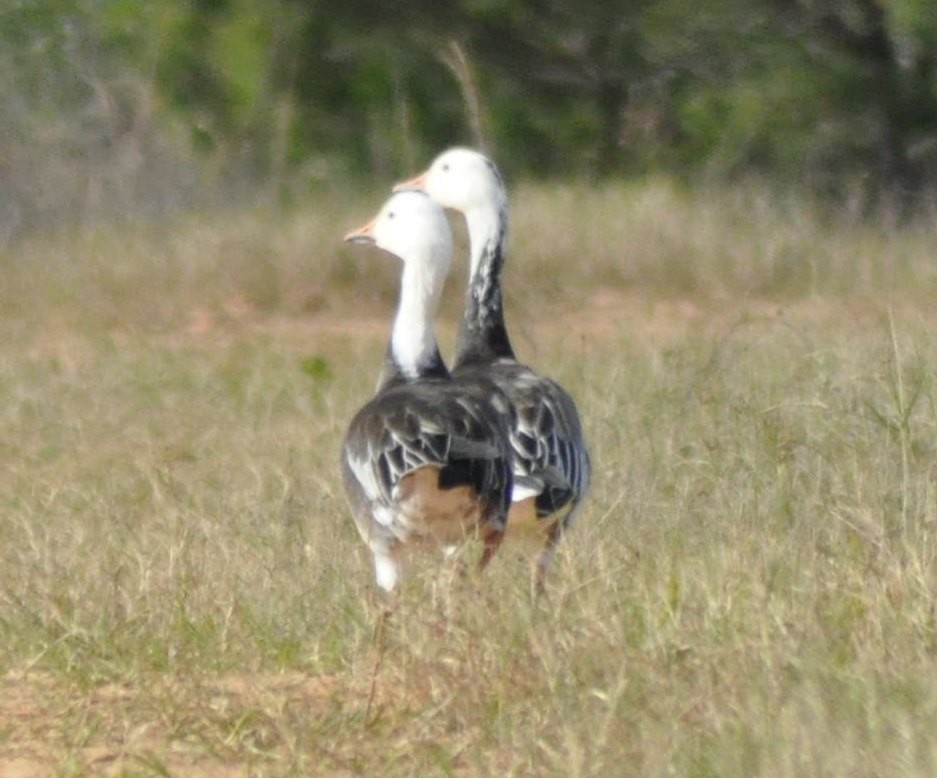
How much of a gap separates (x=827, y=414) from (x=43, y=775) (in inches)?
121

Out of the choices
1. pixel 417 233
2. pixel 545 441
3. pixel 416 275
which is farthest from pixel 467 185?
pixel 545 441

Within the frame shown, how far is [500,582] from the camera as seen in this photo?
4.69 meters

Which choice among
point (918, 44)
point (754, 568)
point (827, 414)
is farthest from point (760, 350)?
point (918, 44)

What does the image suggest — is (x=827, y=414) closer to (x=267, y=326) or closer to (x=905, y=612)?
(x=905, y=612)

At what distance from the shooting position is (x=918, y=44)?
14094 millimetres

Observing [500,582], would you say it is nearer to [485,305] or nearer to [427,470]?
[427,470]

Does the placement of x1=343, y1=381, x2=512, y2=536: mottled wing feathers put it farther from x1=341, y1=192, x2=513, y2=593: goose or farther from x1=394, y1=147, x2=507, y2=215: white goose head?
x1=394, y1=147, x2=507, y2=215: white goose head

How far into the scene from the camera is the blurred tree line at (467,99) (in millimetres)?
14250

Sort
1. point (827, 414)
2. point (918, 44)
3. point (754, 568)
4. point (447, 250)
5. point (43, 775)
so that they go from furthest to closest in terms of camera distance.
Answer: point (918, 44) < point (827, 414) < point (447, 250) < point (754, 568) < point (43, 775)

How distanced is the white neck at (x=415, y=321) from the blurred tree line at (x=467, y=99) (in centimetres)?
817

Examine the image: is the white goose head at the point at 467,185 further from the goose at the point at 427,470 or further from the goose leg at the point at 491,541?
the goose leg at the point at 491,541

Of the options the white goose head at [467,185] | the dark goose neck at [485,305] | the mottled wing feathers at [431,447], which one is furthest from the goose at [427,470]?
the white goose head at [467,185]

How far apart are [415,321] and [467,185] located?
3.02 feet

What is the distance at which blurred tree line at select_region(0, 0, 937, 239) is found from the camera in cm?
1425
